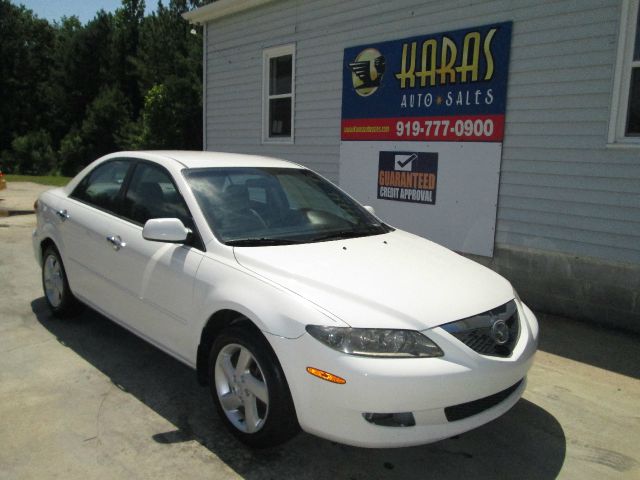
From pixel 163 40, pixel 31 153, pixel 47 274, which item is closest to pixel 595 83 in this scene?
pixel 47 274

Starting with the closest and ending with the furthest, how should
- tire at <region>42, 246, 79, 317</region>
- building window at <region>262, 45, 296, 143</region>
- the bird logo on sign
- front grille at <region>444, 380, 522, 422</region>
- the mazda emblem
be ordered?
1. front grille at <region>444, 380, 522, 422</region>
2. the mazda emblem
3. tire at <region>42, 246, 79, 317</region>
4. the bird logo on sign
5. building window at <region>262, 45, 296, 143</region>

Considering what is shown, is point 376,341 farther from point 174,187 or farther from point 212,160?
point 212,160

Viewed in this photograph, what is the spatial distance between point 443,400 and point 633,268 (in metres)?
3.52

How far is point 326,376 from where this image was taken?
8.71 feet

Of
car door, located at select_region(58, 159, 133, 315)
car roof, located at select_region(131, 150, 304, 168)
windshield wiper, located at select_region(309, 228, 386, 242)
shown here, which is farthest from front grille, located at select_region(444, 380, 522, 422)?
car door, located at select_region(58, 159, 133, 315)

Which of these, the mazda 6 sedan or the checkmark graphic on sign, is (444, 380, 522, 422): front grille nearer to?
the mazda 6 sedan

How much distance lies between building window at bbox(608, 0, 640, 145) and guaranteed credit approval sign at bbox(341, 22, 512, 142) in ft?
3.81

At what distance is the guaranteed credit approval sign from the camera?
6.26 metres

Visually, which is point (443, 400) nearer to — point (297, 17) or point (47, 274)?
point (47, 274)

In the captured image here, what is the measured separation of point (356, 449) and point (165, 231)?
5.48 feet

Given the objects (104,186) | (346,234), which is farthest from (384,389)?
(104,186)

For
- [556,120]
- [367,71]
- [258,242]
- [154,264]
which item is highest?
[367,71]

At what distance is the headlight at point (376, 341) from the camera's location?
8.77ft

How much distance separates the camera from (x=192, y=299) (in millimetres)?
3348
